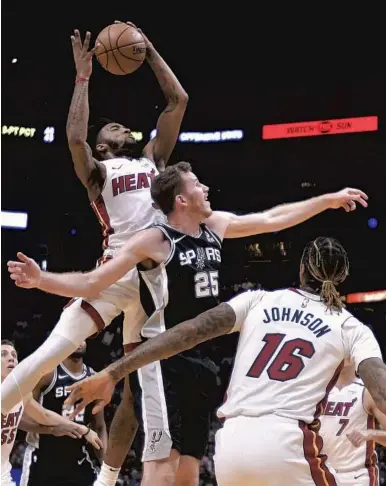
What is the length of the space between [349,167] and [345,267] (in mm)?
19620

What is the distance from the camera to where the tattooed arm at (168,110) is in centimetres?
596

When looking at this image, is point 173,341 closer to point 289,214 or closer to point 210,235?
point 210,235

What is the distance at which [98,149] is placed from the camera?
6148 millimetres

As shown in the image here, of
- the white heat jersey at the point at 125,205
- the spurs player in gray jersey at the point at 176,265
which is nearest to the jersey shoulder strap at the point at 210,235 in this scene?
the spurs player in gray jersey at the point at 176,265

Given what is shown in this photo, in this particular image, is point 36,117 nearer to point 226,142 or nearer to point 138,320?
point 226,142

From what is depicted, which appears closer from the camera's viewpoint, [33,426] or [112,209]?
[112,209]

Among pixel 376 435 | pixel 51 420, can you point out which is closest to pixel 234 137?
pixel 51 420

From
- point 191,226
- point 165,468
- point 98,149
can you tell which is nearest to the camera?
point 165,468

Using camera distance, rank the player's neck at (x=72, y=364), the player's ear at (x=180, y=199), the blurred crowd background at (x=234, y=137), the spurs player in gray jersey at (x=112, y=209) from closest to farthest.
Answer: the player's ear at (x=180, y=199) < the spurs player in gray jersey at (x=112, y=209) < the player's neck at (x=72, y=364) < the blurred crowd background at (x=234, y=137)

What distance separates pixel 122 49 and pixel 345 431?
9.72 feet

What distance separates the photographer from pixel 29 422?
720 cm

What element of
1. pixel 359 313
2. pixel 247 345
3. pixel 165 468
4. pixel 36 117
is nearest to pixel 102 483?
pixel 165 468

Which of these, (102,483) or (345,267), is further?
(102,483)

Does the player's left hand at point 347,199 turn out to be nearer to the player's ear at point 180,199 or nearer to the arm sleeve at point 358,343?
the player's ear at point 180,199
